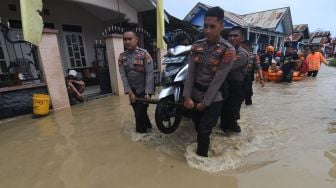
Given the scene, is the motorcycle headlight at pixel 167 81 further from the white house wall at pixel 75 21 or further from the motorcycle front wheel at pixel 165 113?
the white house wall at pixel 75 21

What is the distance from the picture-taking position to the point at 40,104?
18.6 ft

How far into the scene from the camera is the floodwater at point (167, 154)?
2.68 m

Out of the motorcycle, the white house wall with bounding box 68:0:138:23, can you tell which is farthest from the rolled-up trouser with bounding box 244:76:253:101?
the white house wall with bounding box 68:0:138:23

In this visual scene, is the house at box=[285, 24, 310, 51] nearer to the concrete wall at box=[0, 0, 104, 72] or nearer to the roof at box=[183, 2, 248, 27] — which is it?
the roof at box=[183, 2, 248, 27]

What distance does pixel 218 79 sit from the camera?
269 cm

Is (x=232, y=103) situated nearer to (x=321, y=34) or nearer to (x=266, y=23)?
(x=266, y=23)

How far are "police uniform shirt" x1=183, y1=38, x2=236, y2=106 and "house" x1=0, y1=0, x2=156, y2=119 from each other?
4.59 m

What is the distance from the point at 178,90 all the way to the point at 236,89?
3.46 feet

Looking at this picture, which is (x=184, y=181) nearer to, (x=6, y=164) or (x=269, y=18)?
(x=6, y=164)

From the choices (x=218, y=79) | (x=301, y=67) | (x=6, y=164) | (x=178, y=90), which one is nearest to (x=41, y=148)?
(x=6, y=164)

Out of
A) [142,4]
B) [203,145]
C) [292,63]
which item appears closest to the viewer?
[203,145]

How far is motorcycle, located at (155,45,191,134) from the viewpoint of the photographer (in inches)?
130

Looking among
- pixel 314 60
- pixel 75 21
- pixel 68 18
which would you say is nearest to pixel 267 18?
pixel 314 60

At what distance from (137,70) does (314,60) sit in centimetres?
1070
